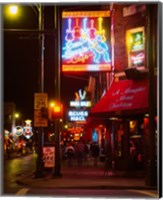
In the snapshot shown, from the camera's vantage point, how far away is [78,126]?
49.8 metres

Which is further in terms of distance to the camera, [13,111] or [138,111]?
[13,111]

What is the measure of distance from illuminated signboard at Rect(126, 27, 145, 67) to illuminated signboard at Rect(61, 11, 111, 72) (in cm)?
113

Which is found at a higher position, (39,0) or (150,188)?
(39,0)

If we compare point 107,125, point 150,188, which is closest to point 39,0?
point 150,188

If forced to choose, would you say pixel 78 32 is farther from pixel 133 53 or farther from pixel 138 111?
pixel 138 111

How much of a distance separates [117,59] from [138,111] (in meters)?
5.43

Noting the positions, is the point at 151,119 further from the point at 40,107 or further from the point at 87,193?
the point at 40,107

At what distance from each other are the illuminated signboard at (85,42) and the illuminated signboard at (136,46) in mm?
1135

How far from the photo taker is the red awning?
20.6 meters

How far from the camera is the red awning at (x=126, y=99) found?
20641 mm

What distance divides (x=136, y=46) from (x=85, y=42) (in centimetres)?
240

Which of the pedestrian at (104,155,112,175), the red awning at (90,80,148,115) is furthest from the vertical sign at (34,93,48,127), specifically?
the pedestrian at (104,155,112,175)

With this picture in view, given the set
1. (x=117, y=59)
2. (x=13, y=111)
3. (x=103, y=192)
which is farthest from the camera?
(x=13, y=111)

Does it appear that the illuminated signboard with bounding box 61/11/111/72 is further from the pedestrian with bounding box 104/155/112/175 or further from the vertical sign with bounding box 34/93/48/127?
the pedestrian with bounding box 104/155/112/175
